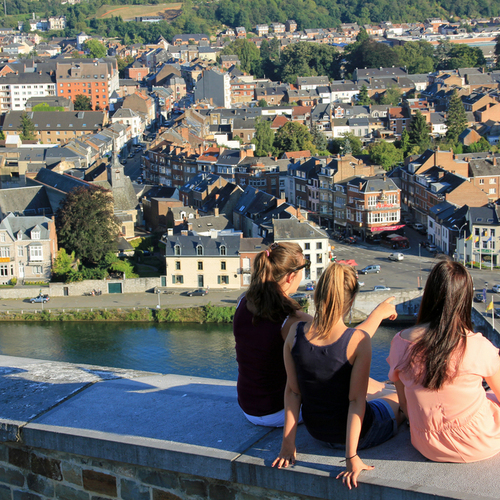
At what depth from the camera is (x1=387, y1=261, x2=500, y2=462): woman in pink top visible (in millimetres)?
1791

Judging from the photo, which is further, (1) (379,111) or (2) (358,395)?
(1) (379,111)

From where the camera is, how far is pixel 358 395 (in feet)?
6.27

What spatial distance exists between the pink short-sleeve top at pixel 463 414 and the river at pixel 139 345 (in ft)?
32.4

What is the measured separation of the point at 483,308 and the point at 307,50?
3753 centimetres

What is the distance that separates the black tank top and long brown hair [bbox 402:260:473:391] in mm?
174

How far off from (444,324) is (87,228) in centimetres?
1660

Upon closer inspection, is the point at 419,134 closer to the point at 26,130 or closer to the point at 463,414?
the point at 26,130

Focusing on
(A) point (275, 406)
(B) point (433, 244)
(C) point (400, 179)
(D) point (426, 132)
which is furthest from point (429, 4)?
(A) point (275, 406)

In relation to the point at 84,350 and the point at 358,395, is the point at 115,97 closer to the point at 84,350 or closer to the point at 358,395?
the point at 84,350

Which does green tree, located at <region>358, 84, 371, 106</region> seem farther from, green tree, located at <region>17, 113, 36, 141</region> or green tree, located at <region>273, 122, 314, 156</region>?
green tree, located at <region>17, 113, 36, 141</region>

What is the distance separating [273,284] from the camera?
2.12 metres

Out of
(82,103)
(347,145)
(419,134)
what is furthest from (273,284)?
(82,103)

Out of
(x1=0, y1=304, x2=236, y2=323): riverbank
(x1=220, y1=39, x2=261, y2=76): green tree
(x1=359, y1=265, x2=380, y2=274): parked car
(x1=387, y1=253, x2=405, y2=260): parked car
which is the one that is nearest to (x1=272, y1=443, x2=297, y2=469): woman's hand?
(x1=0, y1=304, x2=236, y2=323): riverbank

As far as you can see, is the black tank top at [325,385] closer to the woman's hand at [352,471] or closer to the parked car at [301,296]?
the woman's hand at [352,471]
